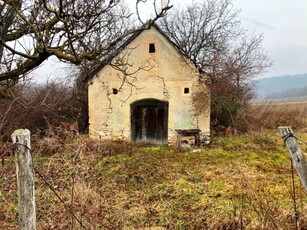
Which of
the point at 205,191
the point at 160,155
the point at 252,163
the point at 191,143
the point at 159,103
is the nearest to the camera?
the point at 205,191

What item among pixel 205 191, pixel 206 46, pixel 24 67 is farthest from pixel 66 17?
pixel 206 46

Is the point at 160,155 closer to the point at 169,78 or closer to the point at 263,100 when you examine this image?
the point at 169,78

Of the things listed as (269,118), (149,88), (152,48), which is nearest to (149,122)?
(149,88)

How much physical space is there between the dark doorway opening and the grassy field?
266 centimetres

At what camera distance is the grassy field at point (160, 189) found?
195 inches

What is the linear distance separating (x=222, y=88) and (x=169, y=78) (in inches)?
109

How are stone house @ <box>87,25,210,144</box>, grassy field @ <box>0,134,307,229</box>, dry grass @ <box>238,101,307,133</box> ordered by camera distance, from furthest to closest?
dry grass @ <box>238,101,307,133</box> < stone house @ <box>87,25,210,144</box> < grassy field @ <box>0,134,307,229</box>

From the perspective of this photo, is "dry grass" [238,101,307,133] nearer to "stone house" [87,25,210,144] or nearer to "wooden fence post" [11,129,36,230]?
"stone house" [87,25,210,144]

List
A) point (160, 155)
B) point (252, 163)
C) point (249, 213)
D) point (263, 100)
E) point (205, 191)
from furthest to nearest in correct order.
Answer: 1. point (263, 100)
2. point (160, 155)
3. point (252, 163)
4. point (205, 191)
5. point (249, 213)

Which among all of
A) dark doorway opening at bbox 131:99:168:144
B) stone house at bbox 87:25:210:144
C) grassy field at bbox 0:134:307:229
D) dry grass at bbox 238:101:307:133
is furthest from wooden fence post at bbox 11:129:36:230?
dry grass at bbox 238:101:307:133

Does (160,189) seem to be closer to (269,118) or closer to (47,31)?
(47,31)

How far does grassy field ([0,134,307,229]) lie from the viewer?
16.3 feet

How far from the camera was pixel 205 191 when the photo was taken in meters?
7.32

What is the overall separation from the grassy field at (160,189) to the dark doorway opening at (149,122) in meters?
2.66
